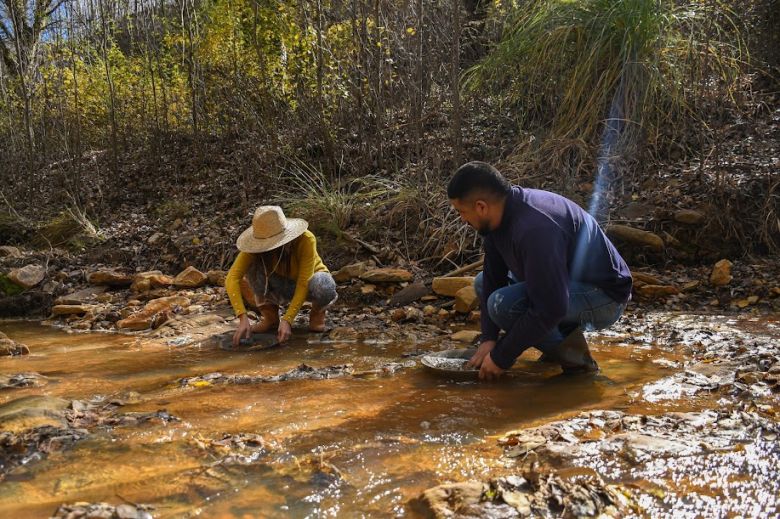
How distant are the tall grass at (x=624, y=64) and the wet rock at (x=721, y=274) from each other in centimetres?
183

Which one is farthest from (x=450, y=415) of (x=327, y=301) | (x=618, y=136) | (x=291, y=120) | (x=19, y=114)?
(x=19, y=114)

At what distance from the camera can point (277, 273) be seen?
4.36 metres

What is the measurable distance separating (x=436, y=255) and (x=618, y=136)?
7.67ft

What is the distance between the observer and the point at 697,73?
6.16 m

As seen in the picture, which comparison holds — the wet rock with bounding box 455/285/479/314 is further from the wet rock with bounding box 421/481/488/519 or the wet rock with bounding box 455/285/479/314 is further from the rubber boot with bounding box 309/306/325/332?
the wet rock with bounding box 421/481/488/519

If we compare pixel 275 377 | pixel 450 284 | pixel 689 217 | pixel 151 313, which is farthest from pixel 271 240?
pixel 689 217

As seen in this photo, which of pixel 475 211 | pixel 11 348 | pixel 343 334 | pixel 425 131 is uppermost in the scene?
pixel 425 131

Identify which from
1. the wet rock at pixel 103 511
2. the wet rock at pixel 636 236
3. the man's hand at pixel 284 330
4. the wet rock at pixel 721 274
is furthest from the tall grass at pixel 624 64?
the wet rock at pixel 103 511

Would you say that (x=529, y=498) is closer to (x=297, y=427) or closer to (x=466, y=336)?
(x=297, y=427)

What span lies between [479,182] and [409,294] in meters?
2.46

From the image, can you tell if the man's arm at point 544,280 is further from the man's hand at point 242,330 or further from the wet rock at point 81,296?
the wet rock at point 81,296

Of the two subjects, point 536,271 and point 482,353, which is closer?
point 536,271

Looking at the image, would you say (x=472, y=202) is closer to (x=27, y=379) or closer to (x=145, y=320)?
(x=27, y=379)

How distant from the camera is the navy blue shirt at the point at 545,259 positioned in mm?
2477
